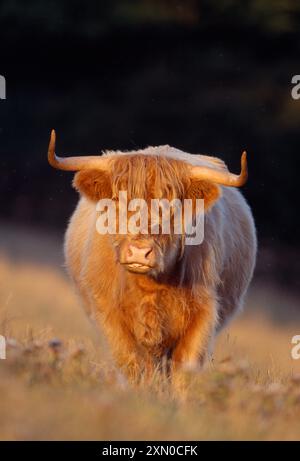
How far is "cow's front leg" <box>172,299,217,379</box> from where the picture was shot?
23.9 ft

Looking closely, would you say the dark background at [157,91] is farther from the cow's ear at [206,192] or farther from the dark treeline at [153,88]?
the cow's ear at [206,192]

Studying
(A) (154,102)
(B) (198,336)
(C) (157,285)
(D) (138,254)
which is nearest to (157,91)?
(A) (154,102)

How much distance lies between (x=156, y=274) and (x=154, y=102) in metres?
14.5

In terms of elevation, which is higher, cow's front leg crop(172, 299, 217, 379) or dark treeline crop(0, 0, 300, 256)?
dark treeline crop(0, 0, 300, 256)

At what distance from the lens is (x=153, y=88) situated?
21.6 m

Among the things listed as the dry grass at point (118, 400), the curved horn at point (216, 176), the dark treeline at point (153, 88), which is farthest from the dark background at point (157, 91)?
the dry grass at point (118, 400)

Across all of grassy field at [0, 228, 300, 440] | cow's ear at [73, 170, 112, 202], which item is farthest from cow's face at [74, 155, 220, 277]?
grassy field at [0, 228, 300, 440]

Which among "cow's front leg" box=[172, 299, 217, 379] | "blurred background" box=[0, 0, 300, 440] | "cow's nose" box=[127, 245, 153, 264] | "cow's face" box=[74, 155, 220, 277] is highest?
"blurred background" box=[0, 0, 300, 440]

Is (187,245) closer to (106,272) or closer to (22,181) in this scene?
(106,272)

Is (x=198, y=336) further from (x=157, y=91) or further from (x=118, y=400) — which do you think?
(x=157, y=91)

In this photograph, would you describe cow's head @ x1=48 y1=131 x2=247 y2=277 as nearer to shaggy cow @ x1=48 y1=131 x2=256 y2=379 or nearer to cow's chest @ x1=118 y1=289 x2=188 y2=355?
shaggy cow @ x1=48 y1=131 x2=256 y2=379

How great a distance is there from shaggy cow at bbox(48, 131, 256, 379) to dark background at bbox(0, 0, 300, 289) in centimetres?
1160

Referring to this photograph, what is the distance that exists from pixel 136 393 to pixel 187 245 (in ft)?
4.95

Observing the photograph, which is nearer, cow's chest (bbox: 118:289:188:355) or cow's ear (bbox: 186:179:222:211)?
cow's ear (bbox: 186:179:222:211)
